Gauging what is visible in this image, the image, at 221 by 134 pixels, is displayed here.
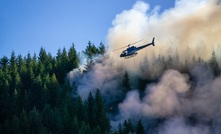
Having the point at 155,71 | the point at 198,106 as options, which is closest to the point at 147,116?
the point at 198,106

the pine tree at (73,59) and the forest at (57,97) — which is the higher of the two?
the pine tree at (73,59)

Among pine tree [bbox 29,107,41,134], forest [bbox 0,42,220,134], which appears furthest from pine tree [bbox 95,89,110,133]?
pine tree [bbox 29,107,41,134]

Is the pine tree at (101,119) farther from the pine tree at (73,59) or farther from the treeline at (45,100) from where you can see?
the pine tree at (73,59)

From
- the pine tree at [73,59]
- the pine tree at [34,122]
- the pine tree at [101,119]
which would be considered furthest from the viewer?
the pine tree at [73,59]

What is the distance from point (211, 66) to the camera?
12069cm

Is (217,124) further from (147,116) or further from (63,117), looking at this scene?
(63,117)

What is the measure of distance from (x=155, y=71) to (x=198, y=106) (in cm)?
2585

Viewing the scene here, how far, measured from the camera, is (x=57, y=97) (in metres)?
104

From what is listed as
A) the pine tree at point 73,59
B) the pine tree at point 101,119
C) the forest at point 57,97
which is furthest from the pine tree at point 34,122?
the pine tree at point 73,59

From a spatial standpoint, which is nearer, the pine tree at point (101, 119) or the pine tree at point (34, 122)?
the pine tree at point (34, 122)

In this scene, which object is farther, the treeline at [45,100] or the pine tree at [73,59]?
the pine tree at [73,59]

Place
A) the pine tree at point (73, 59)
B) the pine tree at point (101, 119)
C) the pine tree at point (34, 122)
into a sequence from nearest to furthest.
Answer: the pine tree at point (34, 122)
the pine tree at point (101, 119)
the pine tree at point (73, 59)

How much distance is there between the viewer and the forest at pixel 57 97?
83.7 m

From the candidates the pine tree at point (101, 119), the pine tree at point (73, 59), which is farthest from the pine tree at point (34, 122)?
the pine tree at point (73, 59)
